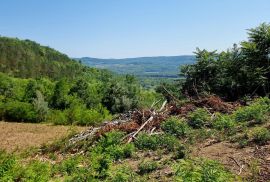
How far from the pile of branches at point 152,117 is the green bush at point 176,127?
1.45ft

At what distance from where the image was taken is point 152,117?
12.2m

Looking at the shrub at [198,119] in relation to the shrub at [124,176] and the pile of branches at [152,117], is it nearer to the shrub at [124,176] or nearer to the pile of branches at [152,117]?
the pile of branches at [152,117]

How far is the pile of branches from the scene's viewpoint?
11.7m

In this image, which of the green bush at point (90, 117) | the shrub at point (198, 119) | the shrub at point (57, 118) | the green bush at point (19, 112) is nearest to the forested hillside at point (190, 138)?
the shrub at point (198, 119)

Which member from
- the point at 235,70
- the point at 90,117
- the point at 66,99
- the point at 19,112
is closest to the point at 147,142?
the point at 235,70

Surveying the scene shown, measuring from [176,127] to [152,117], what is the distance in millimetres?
1706

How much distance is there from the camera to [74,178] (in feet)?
25.9

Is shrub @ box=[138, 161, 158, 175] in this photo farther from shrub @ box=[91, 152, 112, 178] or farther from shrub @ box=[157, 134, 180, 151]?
shrub @ box=[157, 134, 180, 151]

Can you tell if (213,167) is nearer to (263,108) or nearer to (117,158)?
(117,158)

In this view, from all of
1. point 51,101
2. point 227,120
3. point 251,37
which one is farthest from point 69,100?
point 227,120

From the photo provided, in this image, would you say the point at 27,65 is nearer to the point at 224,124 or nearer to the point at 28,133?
the point at 28,133

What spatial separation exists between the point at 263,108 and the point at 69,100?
149 ft

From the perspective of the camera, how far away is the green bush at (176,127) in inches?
410

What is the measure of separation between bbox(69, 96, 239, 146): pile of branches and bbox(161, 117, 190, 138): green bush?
443mm
